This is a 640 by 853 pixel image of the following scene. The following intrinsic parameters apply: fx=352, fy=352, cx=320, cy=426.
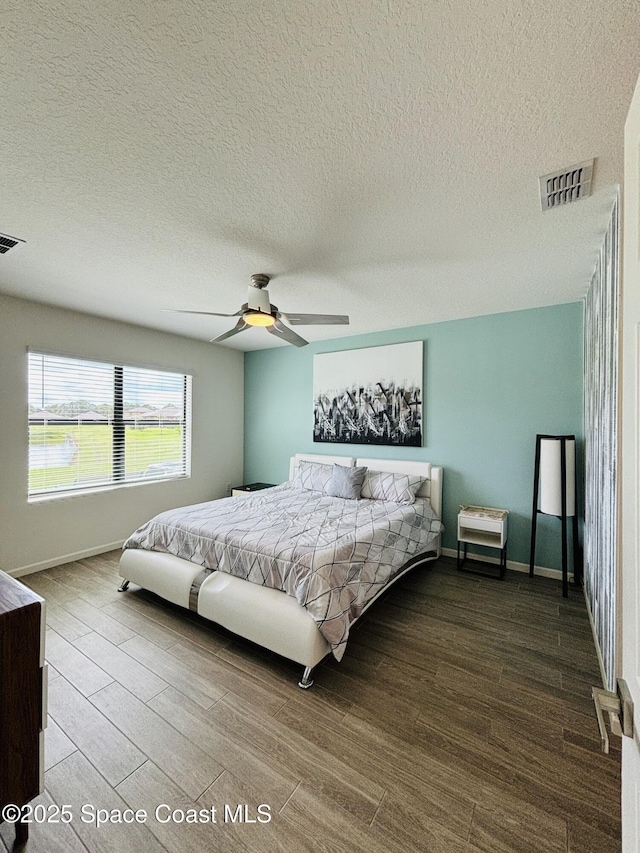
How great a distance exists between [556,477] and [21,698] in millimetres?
3635

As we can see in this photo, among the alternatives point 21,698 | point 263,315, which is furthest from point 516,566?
point 21,698

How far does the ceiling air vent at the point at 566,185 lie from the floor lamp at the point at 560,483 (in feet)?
6.56

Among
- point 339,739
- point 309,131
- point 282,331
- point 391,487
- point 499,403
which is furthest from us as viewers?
point 391,487

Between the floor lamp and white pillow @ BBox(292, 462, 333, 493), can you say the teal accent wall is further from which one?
white pillow @ BBox(292, 462, 333, 493)

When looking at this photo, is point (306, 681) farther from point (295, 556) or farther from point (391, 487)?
point (391, 487)

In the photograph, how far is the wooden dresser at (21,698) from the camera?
1.14m

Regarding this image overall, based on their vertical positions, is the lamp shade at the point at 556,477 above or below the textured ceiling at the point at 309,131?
below

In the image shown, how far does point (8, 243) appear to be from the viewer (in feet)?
7.48

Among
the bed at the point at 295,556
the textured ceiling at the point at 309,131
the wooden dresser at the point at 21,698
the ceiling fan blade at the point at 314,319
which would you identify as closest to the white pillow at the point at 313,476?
the bed at the point at 295,556

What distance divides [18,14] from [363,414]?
3.88 meters

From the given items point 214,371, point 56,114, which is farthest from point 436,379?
point 56,114

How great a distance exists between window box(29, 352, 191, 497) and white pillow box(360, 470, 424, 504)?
8.34 ft

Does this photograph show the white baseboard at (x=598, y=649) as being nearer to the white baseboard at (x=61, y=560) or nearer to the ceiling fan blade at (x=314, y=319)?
the ceiling fan blade at (x=314, y=319)

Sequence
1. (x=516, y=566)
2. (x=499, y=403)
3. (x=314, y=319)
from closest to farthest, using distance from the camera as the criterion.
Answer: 1. (x=314, y=319)
2. (x=516, y=566)
3. (x=499, y=403)
